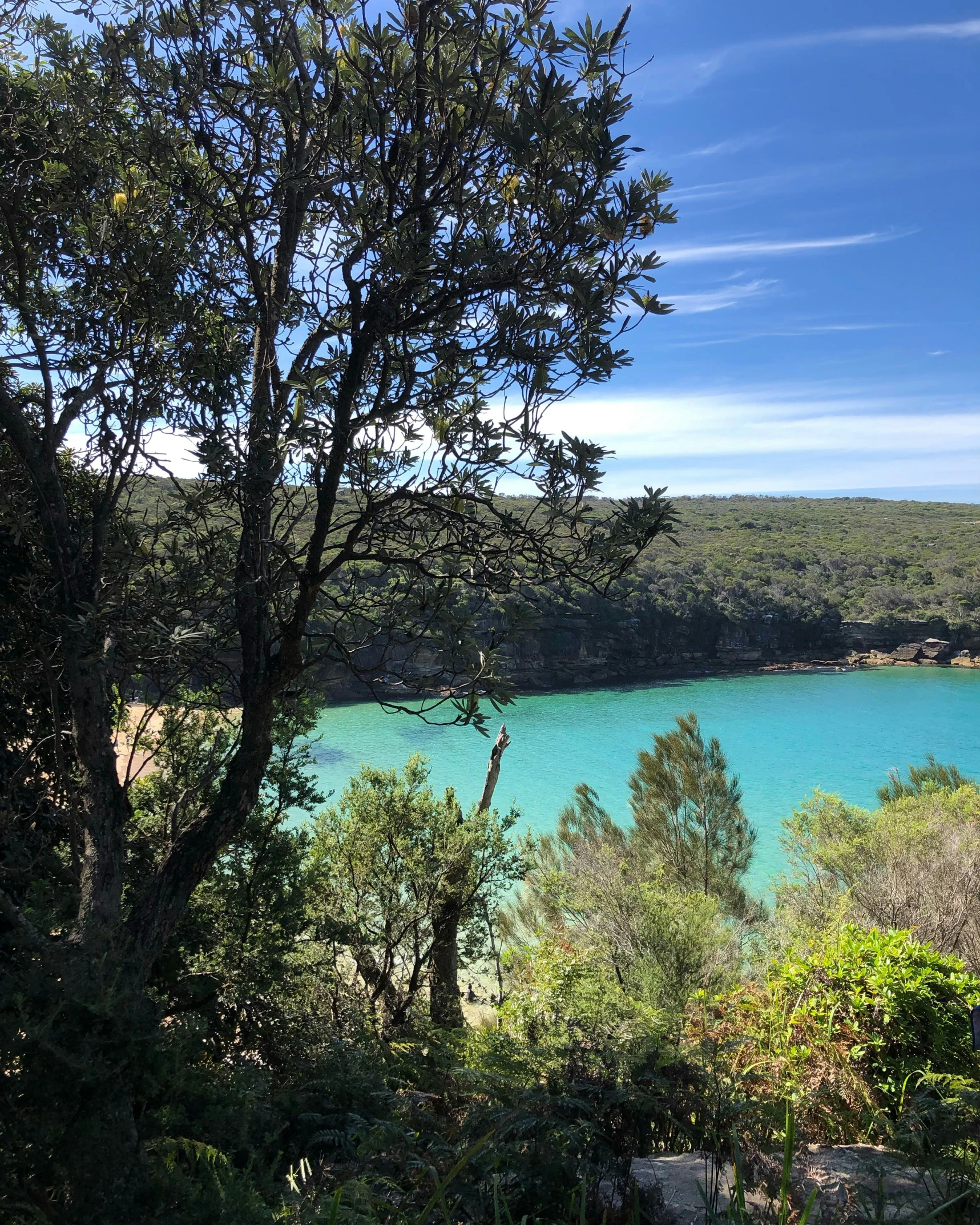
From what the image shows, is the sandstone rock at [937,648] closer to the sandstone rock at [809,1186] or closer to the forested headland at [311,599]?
the forested headland at [311,599]

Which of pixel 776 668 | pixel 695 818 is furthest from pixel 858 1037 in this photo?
pixel 776 668

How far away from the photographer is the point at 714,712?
3609cm

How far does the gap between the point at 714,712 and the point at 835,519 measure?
125 ft

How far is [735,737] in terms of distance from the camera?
103 feet

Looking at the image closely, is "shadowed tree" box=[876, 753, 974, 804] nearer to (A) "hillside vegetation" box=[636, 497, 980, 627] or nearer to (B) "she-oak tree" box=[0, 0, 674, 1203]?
(B) "she-oak tree" box=[0, 0, 674, 1203]

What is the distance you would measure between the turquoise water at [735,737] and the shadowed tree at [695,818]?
5995mm

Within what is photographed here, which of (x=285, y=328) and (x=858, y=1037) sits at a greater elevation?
(x=285, y=328)

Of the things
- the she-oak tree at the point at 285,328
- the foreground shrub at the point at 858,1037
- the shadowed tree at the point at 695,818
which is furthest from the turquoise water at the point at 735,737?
the she-oak tree at the point at 285,328

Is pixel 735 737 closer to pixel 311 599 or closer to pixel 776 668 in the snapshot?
pixel 776 668

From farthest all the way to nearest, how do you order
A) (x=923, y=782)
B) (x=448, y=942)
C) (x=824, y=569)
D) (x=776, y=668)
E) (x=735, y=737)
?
(x=824, y=569) < (x=776, y=668) < (x=735, y=737) < (x=923, y=782) < (x=448, y=942)

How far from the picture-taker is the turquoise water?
23.2 metres

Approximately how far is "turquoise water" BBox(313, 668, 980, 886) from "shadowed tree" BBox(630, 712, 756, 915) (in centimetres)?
600

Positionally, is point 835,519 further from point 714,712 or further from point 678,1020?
point 678,1020

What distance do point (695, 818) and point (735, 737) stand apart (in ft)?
72.4
